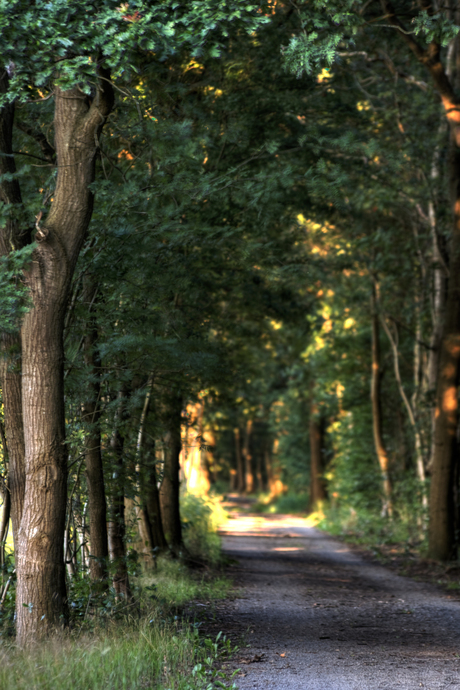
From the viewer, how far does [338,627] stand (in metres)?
7.82

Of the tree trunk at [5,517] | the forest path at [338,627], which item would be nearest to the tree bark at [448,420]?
the forest path at [338,627]

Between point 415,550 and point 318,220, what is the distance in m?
8.03

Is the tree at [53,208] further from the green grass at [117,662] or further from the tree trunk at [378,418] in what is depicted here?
the tree trunk at [378,418]

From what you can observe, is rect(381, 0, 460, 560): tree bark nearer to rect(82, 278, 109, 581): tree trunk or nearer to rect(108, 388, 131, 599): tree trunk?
rect(108, 388, 131, 599): tree trunk

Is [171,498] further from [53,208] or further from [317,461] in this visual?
[317,461]

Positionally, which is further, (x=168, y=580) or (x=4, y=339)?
(x=168, y=580)

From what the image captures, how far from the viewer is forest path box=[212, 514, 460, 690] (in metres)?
5.60

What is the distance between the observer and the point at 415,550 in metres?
15.5

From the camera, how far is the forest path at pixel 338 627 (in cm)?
560

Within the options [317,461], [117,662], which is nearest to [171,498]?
[117,662]

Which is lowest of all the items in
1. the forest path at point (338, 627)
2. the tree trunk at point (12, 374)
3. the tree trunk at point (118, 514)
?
the forest path at point (338, 627)

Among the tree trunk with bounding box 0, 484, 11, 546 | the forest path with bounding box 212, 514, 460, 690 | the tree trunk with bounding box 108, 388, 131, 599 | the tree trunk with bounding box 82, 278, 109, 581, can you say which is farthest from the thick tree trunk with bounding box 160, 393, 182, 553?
the tree trunk with bounding box 0, 484, 11, 546

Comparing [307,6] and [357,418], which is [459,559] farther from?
[357,418]

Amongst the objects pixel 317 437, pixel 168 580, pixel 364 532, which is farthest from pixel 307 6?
pixel 317 437
